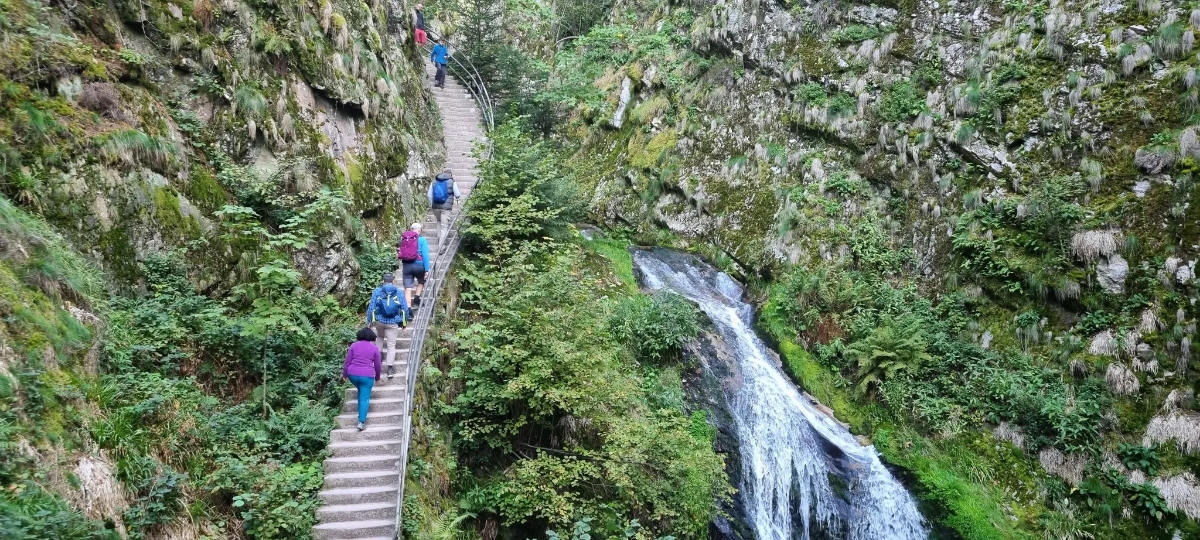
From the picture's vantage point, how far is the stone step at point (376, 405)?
31.8ft

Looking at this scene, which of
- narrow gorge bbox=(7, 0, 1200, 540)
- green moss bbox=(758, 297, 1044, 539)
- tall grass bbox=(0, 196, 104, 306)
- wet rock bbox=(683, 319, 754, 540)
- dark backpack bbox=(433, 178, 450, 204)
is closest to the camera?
tall grass bbox=(0, 196, 104, 306)

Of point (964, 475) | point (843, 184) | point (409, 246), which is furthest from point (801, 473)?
point (409, 246)

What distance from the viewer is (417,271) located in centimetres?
1178

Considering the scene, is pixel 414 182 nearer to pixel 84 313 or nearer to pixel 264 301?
pixel 264 301

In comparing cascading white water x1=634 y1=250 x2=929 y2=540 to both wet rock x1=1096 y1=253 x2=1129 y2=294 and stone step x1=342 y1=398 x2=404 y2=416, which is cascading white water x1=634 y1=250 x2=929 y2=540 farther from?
stone step x1=342 y1=398 x2=404 y2=416

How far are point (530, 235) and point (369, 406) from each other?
5.99m

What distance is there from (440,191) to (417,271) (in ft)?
11.8

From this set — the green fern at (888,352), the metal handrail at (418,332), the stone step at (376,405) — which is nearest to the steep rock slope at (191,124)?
the metal handrail at (418,332)

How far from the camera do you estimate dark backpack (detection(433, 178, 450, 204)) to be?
14797 millimetres

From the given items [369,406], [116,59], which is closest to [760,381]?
[369,406]

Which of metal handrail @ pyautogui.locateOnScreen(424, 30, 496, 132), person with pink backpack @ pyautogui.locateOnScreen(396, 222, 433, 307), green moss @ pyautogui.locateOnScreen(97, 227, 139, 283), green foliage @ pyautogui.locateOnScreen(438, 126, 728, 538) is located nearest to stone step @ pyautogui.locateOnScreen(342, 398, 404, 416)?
green foliage @ pyautogui.locateOnScreen(438, 126, 728, 538)

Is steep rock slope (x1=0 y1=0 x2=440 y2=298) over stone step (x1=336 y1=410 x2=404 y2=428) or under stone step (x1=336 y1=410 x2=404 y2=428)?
over

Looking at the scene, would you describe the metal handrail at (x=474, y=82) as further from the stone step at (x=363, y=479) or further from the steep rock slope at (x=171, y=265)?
the stone step at (x=363, y=479)

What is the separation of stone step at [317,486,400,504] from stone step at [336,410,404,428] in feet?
3.73
